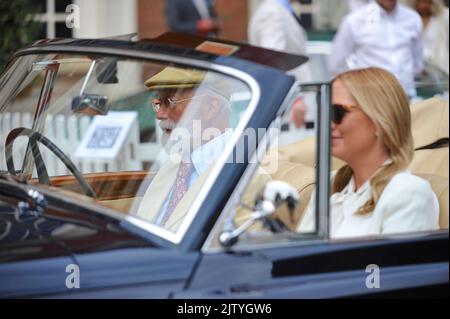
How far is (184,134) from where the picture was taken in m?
3.29

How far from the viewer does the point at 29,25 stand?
880 cm

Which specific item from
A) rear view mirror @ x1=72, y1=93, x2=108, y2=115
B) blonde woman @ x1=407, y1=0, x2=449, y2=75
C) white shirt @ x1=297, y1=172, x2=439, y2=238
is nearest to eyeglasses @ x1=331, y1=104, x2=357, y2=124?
white shirt @ x1=297, y1=172, x2=439, y2=238

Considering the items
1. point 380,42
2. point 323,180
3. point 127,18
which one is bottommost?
point 127,18

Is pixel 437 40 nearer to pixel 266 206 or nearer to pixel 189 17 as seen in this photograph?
pixel 189 17

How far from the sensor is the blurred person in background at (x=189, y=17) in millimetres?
10242

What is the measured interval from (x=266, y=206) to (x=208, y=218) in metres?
0.16

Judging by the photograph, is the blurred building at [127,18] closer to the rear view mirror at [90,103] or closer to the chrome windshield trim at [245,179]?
the rear view mirror at [90,103]

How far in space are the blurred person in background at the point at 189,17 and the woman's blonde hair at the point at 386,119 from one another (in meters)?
6.94

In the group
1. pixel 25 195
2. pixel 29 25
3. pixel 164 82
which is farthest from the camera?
pixel 29 25

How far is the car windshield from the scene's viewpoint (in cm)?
308

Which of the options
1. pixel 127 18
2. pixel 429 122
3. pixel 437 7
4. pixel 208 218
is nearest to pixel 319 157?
pixel 208 218
